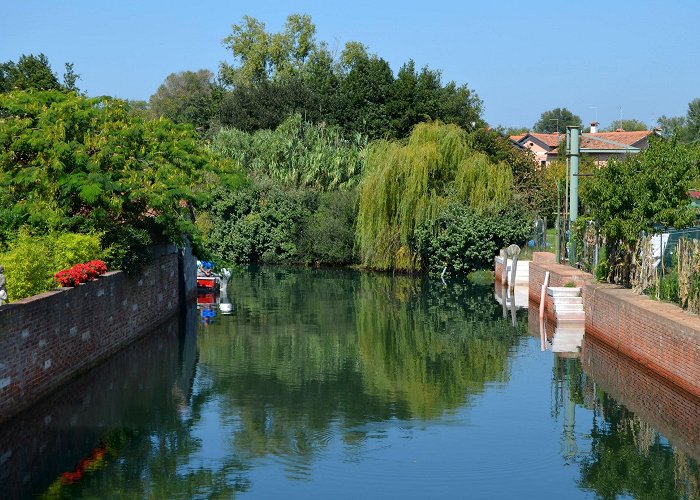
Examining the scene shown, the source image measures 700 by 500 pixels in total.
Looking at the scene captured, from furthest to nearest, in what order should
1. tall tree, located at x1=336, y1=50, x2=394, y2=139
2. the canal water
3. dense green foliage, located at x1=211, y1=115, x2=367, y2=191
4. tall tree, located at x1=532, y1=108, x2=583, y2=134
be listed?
1. tall tree, located at x1=532, y1=108, x2=583, y2=134
2. tall tree, located at x1=336, y1=50, x2=394, y2=139
3. dense green foliage, located at x1=211, y1=115, x2=367, y2=191
4. the canal water

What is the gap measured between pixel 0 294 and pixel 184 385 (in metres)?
5.35

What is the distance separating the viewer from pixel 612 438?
→ 15.8m

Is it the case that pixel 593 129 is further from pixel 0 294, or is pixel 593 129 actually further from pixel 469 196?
pixel 0 294

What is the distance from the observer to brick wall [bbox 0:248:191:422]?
1535cm

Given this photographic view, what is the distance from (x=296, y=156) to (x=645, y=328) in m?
36.4

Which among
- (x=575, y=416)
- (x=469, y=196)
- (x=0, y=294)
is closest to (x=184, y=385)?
(x=0, y=294)

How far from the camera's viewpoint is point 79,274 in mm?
19641

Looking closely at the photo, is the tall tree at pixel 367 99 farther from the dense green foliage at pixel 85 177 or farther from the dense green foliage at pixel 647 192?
the dense green foliage at pixel 647 192

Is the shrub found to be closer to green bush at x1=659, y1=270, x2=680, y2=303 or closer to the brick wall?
the brick wall

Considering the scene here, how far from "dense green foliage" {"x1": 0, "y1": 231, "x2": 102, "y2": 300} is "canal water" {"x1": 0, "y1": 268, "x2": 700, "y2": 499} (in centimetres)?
192

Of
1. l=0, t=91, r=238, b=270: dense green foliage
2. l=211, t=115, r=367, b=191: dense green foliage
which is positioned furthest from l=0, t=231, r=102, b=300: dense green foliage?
l=211, t=115, r=367, b=191: dense green foliage

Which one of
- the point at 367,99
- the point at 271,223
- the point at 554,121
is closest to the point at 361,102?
the point at 367,99

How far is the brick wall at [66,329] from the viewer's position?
15352 millimetres

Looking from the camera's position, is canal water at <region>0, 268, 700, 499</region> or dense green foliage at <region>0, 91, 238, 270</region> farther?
dense green foliage at <region>0, 91, 238, 270</region>
